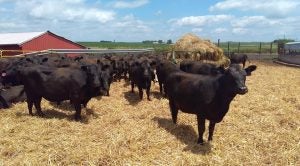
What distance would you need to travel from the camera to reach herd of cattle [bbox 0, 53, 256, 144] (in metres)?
7.73

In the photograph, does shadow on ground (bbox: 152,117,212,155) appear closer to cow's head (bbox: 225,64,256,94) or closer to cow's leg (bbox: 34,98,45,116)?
cow's head (bbox: 225,64,256,94)

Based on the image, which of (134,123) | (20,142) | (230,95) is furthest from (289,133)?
(20,142)

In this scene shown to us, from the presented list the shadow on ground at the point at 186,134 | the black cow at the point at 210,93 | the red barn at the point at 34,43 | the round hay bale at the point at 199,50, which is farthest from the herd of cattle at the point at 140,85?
the red barn at the point at 34,43

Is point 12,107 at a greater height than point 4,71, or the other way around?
point 4,71

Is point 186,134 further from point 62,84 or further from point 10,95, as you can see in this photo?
point 10,95

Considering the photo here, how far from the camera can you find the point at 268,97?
13.5 meters

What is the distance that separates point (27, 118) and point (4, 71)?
393 centimetres

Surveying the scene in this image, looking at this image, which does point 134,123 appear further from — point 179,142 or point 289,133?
point 289,133

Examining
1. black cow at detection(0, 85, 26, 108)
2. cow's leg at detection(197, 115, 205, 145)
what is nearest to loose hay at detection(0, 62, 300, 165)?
cow's leg at detection(197, 115, 205, 145)

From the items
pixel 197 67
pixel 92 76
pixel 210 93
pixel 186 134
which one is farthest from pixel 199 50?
pixel 210 93

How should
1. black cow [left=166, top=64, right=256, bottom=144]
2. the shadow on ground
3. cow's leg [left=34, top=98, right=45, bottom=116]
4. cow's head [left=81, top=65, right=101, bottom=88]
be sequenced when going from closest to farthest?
black cow [left=166, top=64, right=256, bottom=144] → the shadow on ground → cow's head [left=81, top=65, right=101, bottom=88] → cow's leg [left=34, top=98, right=45, bottom=116]

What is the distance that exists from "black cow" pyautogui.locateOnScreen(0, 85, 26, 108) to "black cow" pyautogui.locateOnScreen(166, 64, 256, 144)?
18.0 ft

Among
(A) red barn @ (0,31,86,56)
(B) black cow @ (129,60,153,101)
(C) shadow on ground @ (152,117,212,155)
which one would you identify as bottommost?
(C) shadow on ground @ (152,117,212,155)

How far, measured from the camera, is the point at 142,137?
819 centimetres
